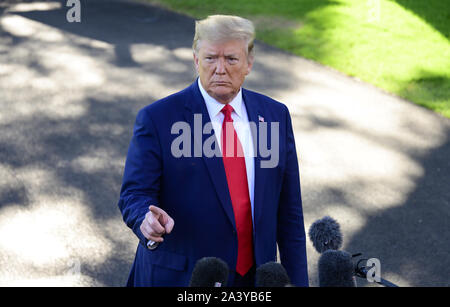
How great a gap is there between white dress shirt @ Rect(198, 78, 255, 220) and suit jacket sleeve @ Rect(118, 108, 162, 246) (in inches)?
10.8

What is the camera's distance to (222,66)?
101 inches

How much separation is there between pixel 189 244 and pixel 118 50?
823cm

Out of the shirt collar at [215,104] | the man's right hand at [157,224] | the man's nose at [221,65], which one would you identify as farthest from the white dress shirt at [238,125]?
the man's right hand at [157,224]

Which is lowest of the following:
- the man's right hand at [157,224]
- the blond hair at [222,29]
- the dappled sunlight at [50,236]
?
the dappled sunlight at [50,236]

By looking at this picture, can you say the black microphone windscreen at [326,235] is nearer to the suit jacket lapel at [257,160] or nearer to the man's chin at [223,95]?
the suit jacket lapel at [257,160]

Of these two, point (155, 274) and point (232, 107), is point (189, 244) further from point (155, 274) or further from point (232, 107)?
point (232, 107)

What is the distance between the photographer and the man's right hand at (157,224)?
77.0 inches

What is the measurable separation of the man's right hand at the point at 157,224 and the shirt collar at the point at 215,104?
31.7 inches

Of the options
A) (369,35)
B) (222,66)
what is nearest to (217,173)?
(222,66)

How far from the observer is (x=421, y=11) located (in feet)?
39.4

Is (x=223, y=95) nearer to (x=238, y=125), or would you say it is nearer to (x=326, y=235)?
(x=238, y=125)

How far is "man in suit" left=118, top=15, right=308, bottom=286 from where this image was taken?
256 cm

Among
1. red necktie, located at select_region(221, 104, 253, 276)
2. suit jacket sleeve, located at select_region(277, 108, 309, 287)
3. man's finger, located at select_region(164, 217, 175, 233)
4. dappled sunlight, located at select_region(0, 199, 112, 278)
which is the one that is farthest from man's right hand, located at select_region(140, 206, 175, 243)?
dappled sunlight, located at select_region(0, 199, 112, 278)

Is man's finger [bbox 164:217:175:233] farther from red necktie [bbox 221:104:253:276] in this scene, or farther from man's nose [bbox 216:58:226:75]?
man's nose [bbox 216:58:226:75]
